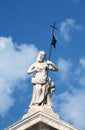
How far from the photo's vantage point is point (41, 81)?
80.2ft

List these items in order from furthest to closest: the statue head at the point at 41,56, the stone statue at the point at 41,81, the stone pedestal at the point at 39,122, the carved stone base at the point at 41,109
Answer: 1. the statue head at the point at 41,56
2. the stone statue at the point at 41,81
3. the carved stone base at the point at 41,109
4. the stone pedestal at the point at 39,122

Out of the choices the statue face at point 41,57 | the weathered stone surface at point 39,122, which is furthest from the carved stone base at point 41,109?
the statue face at point 41,57

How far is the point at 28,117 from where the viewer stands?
75.6ft

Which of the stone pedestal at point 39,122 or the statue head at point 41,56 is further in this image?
the statue head at point 41,56

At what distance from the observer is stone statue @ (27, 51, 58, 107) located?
79.0ft

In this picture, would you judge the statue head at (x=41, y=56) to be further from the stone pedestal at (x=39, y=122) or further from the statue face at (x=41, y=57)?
the stone pedestal at (x=39, y=122)

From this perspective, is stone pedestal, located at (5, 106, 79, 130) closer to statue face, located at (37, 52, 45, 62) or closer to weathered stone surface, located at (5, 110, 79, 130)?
weathered stone surface, located at (5, 110, 79, 130)

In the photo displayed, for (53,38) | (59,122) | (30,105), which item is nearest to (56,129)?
(59,122)

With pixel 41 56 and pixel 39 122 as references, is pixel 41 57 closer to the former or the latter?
A: pixel 41 56

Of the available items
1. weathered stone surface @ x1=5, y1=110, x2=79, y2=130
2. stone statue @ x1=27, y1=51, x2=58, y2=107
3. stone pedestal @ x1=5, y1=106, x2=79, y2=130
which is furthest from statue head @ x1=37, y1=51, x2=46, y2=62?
weathered stone surface @ x1=5, y1=110, x2=79, y2=130

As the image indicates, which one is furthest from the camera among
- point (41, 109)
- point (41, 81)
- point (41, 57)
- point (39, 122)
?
A: point (41, 57)

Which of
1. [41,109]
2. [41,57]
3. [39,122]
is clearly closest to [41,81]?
[41,57]

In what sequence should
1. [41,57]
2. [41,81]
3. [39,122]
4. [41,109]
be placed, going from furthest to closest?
[41,57], [41,81], [41,109], [39,122]

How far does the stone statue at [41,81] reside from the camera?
24094mm
